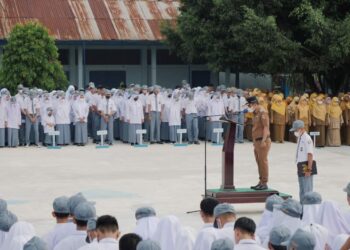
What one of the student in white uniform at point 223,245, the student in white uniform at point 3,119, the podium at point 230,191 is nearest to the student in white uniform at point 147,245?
the student in white uniform at point 223,245

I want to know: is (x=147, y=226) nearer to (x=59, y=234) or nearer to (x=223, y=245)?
(x=59, y=234)

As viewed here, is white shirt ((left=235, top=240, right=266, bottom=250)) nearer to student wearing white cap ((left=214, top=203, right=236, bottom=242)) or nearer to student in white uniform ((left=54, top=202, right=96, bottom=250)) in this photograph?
student wearing white cap ((left=214, top=203, right=236, bottom=242))

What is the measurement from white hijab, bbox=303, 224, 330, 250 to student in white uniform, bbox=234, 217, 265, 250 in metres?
1.33

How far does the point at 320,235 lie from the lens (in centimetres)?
1003

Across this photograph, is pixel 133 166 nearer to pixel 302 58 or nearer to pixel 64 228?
pixel 302 58

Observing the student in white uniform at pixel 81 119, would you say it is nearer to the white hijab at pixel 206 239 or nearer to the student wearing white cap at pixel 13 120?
the student wearing white cap at pixel 13 120

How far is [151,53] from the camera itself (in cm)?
4078

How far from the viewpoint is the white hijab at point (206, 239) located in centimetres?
957

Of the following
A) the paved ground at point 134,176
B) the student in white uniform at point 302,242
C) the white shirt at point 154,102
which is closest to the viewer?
the student in white uniform at point 302,242

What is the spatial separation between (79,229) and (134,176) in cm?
1182

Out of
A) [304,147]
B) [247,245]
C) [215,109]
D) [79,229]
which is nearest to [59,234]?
[79,229]

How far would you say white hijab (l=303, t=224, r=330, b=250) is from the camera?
32.7 feet

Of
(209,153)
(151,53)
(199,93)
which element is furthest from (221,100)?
(151,53)

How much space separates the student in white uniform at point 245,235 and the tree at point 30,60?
2479cm
